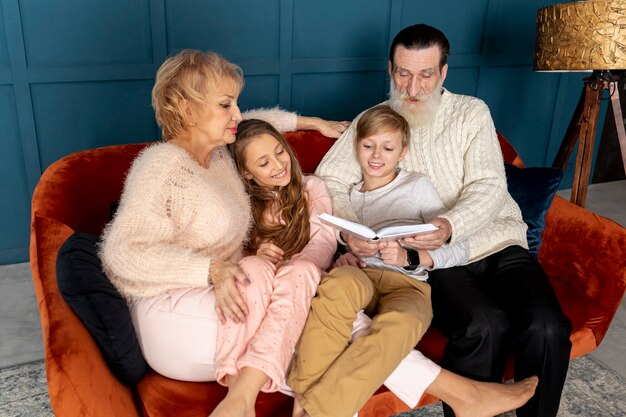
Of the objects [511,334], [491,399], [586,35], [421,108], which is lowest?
[491,399]

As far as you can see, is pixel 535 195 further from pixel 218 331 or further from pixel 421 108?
pixel 218 331

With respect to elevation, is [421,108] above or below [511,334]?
above

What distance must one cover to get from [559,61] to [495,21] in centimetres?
125

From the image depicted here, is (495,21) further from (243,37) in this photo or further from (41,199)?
(41,199)

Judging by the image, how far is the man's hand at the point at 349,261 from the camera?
1894 millimetres

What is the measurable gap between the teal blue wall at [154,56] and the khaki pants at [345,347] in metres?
1.88

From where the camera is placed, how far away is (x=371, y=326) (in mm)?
1512

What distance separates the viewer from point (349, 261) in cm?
191

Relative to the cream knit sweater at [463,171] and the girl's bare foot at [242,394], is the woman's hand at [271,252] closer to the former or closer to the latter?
the cream knit sweater at [463,171]

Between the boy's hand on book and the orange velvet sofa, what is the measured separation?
0.26m

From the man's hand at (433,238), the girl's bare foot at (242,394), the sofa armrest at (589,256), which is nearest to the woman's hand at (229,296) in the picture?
the girl's bare foot at (242,394)

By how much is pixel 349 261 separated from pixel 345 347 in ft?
1.55

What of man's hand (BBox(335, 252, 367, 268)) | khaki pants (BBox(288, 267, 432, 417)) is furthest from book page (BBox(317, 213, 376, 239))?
man's hand (BBox(335, 252, 367, 268))

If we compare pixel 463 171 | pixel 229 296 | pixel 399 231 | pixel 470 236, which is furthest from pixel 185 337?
pixel 463 171
